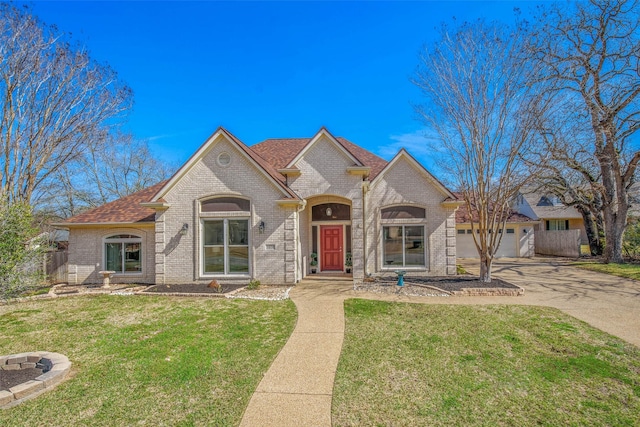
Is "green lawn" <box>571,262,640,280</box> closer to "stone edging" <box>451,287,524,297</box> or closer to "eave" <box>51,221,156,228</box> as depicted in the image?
"stone edging" <box>451,287,524,297</box>

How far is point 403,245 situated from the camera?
1498 cm

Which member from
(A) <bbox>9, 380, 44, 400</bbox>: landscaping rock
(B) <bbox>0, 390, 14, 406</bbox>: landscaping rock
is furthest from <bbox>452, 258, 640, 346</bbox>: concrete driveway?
(B) <bbox>0, 390, 14, 406</bbox>: landscaping rock

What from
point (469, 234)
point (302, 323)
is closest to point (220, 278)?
point (302, 323)

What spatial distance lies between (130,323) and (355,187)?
9.43 m

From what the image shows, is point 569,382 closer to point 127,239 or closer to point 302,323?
point 302,323

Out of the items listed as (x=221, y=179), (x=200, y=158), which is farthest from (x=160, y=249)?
(x=200, y=158)

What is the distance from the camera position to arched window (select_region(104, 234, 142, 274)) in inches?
569

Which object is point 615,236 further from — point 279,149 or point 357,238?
point 279,149

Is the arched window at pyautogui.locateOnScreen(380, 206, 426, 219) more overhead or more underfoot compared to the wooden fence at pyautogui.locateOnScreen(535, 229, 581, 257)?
more overhead

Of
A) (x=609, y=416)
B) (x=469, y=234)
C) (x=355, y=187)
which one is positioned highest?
(x=355, y=187)

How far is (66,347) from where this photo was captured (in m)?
6.68

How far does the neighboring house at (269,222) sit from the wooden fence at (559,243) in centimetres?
1558

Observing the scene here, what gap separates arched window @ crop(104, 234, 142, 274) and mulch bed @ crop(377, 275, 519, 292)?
10.6m

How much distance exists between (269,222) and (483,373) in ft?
30.7
